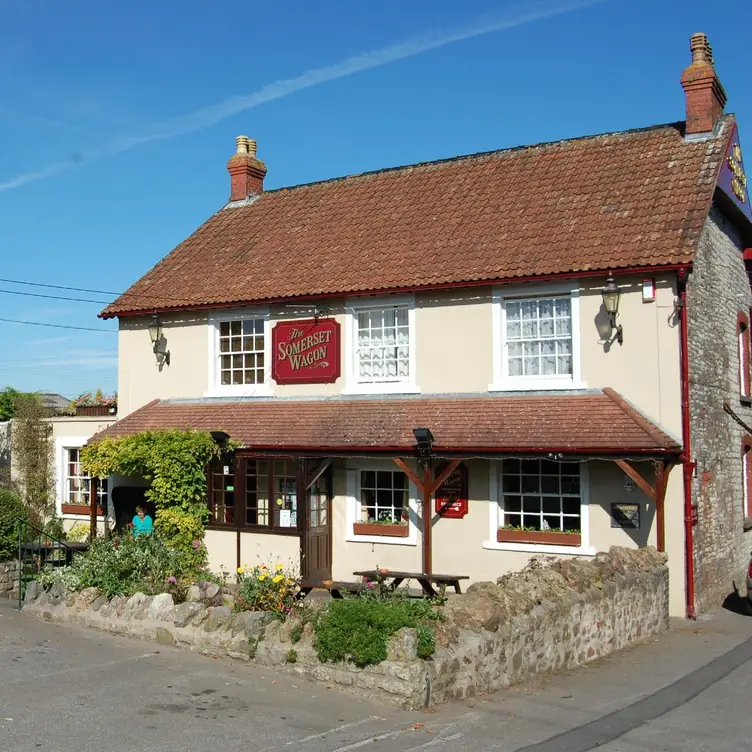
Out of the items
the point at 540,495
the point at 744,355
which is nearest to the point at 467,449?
the point at 540,495

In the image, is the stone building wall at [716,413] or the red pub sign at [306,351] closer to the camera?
the stone building wall at [716,413]

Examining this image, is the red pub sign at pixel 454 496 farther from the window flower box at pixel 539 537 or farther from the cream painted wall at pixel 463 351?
Answer: the cream painted wall at pixel 463 351

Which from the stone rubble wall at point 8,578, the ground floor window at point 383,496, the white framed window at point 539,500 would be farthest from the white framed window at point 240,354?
the white framed window at point 539,500

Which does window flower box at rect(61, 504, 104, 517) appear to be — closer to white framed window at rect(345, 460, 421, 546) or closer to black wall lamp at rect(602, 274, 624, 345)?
white framed window at rect(345, 460, 421, 546)

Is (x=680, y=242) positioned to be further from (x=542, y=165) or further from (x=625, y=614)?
(x=625, y=614)

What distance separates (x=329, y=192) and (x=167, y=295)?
431 cm

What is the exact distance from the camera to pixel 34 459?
21844 mm

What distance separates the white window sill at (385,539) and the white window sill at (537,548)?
1.37 metres

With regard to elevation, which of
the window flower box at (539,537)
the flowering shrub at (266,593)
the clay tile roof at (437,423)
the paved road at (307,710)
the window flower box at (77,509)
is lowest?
the paved road at (307,710)

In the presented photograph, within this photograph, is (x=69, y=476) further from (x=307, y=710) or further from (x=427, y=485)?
(x=307, y=710)

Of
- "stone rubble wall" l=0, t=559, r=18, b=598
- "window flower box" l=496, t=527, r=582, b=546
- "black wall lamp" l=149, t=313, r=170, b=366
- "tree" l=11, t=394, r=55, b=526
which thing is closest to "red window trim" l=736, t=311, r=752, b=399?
"window flower box" l=496, t=527, r=582, b=546

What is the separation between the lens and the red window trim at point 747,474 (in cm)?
1778

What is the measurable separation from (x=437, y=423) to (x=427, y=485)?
1.05 m

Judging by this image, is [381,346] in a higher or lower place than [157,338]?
lower
